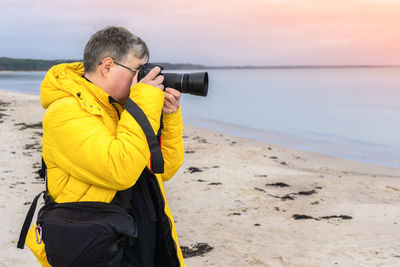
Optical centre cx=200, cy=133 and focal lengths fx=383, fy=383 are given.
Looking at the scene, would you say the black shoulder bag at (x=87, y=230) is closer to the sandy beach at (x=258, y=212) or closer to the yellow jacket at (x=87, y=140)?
the yellow jacket at (x=87, y=140)

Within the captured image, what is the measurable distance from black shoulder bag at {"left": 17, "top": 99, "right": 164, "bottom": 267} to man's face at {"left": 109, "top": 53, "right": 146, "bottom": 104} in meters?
0.15

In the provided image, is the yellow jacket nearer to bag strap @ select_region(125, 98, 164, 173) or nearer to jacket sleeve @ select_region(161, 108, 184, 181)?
bag strap @ select_region(125, 98, 164, 173)

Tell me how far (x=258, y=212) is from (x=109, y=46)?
3.39 m

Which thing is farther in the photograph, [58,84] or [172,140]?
[172,140]

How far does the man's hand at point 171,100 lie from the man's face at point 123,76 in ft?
0.48

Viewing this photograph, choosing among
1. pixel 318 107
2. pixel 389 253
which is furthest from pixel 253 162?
pixel 318 107

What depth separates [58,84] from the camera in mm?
1356

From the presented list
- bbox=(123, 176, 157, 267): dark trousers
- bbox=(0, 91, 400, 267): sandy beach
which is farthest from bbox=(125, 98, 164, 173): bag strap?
bbox=(0, 91, 400, 267): sandy beach

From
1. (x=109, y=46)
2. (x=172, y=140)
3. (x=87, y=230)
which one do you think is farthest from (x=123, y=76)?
(x=87, y=230)

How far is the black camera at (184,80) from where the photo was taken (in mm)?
1457

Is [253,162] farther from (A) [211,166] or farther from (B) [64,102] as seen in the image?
(B) [64,102]

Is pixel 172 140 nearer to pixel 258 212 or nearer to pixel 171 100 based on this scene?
pixel 171 100

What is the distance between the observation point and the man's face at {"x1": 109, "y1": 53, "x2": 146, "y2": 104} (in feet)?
4.69

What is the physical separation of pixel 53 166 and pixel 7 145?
637 centimetres
